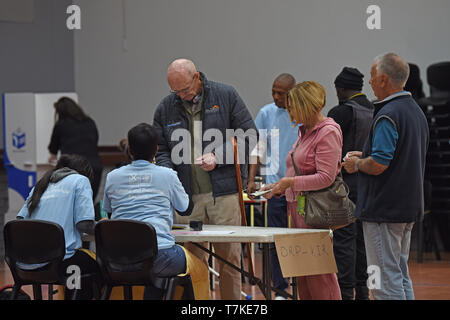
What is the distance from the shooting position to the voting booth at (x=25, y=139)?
7.77 meters

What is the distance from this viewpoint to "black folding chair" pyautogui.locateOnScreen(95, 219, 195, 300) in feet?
10.9


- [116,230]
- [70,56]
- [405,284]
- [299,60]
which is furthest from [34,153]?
[405,284]

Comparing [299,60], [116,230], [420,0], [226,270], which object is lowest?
[226,270]

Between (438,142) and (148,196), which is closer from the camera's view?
(148,196)

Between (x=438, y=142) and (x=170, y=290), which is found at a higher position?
(x=438, y=142)

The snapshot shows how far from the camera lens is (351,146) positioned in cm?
451

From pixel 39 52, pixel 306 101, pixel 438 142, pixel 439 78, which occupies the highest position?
pixel 39 52

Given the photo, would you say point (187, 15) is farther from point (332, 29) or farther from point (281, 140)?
point (281, 140)

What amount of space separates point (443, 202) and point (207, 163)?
13.3 feet

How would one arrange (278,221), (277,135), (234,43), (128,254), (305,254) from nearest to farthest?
(128,254), (305,254), (278,221), (277,135), (234,43)

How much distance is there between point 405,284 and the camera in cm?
354

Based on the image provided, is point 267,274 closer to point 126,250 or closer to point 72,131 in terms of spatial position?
point 126,250

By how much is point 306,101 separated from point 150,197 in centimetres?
97

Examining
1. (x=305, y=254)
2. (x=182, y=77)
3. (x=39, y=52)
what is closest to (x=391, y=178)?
(x=305, y=254)
